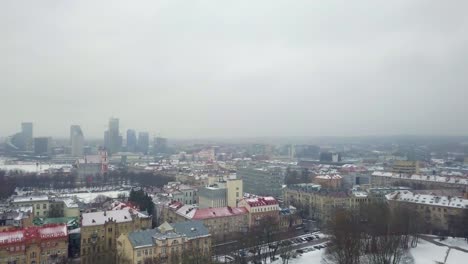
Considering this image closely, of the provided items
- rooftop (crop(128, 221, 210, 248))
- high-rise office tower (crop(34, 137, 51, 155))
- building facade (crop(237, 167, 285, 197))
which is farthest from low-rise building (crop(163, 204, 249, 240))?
high-rise office tower (crop(34, 137, 51, 155))

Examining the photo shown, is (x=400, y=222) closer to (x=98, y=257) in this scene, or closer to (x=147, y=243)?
(x=147, y=243)

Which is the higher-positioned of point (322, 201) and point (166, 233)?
point (166, 233)

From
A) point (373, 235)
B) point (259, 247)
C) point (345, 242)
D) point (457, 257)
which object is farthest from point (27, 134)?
point (457, 257)

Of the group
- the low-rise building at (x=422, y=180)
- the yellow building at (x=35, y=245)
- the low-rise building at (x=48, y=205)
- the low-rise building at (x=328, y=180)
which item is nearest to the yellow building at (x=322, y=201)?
the low-rise building at (x=328, y=180)

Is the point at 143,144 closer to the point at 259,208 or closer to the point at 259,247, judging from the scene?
the point at 259,208

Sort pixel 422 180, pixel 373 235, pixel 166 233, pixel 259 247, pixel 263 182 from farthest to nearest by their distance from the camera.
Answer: pixel 263 182 < pixel 422 180 < pixel 373 235 < pixel 259 247 < pixel 166 233

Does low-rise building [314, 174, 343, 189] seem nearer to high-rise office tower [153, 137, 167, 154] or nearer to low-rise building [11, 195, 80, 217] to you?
low-rise building [11, 195, 80, 217]
